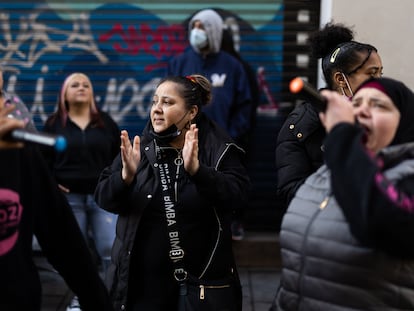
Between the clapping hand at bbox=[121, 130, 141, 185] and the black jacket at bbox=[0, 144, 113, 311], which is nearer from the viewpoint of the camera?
the black jacket at bbox=[0, 144, 113, 311]

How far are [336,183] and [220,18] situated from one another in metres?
4.23

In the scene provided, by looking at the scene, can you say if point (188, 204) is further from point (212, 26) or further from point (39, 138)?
point (212, 26)

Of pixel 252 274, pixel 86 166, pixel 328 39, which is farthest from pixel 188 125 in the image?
pixel 252 274

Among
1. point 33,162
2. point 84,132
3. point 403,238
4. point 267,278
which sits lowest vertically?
point 267,278

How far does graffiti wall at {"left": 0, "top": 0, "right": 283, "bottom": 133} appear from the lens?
645 cm

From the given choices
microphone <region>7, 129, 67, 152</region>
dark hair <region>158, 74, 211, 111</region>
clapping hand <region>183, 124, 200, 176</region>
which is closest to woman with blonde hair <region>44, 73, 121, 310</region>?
dark hair <region>158, 74, 211, 111</region>

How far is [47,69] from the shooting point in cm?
655

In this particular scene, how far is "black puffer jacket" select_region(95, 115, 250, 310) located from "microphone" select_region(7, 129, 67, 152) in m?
1.36

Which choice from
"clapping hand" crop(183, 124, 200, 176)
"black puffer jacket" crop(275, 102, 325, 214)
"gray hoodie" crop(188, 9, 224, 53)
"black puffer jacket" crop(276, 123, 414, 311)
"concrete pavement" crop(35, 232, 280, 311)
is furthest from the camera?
"gray hoodie" crop(188, 9, 224, 53)

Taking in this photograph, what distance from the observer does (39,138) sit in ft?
5.98

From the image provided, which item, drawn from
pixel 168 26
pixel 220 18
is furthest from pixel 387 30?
pixel 168 26

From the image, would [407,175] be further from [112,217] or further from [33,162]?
[112,217]

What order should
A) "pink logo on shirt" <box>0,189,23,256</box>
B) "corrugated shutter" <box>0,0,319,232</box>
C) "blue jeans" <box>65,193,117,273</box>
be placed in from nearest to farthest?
"pink logo on shirt" <box>0,189,23,256</box> < "blue jeans" <box>65,193,117,273</box> < "corrugated shutter" <box>0,0,319,232</box>

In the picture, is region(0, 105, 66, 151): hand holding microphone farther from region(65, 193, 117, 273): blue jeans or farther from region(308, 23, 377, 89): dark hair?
region(65, 193, 117, 273): blue jeans
